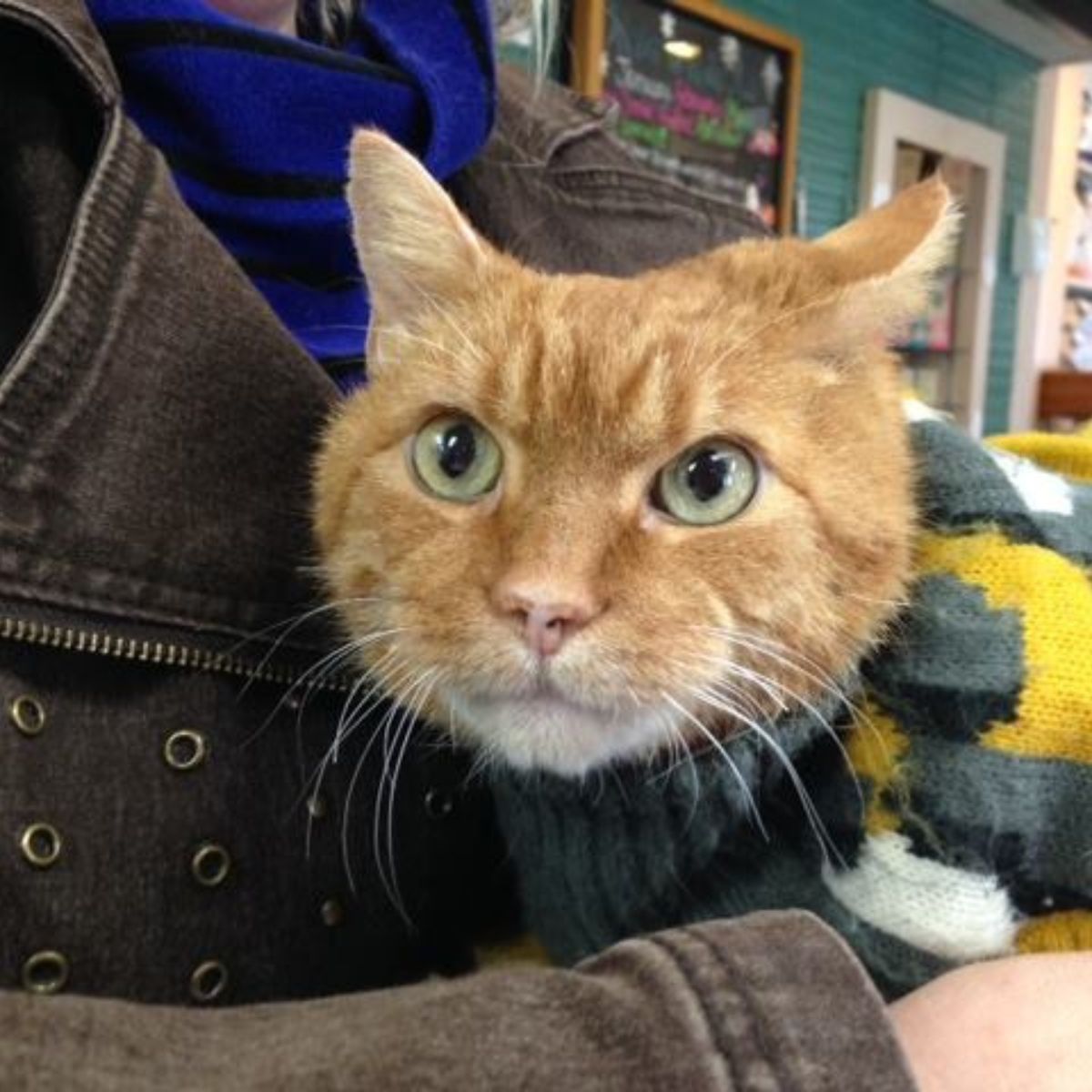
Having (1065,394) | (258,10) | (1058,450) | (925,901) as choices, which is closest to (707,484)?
(925,901)

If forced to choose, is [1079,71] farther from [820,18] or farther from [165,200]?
[165,200]

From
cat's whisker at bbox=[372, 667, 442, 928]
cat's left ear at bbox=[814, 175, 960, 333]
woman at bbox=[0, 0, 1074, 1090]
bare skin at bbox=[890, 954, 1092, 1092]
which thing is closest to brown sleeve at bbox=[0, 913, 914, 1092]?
woman at bbox=[0, 0, 1074, 1090]

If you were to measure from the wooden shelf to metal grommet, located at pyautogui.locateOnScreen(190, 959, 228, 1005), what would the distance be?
417 cm

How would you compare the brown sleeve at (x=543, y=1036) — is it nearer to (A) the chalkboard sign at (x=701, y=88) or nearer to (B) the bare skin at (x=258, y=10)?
(B) the bare skin at (x=258, y=10)

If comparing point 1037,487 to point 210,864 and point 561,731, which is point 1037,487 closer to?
point 561,731

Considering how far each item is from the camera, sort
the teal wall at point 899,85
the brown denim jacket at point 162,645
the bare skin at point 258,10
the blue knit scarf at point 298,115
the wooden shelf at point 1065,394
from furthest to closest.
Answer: the wooden shelf at point 1065,394, the teal wall at point 899,85, the bare skin at point 258,10, the blue knit scarf at point 298,115, the brown denim jacket at point 162,645

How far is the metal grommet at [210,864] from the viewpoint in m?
0.77

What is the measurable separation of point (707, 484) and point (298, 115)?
486 mm

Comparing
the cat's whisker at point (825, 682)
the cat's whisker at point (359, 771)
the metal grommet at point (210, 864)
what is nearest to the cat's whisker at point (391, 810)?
the cat's whisker at point (359, 771)

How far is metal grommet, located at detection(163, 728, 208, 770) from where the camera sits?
77 centimetres

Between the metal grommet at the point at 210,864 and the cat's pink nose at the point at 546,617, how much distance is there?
235mm

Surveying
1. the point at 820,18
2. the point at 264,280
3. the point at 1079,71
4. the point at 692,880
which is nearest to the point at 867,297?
the point at 692,880

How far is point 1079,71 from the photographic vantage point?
4.59 metres

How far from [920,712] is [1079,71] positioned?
14.9ft
